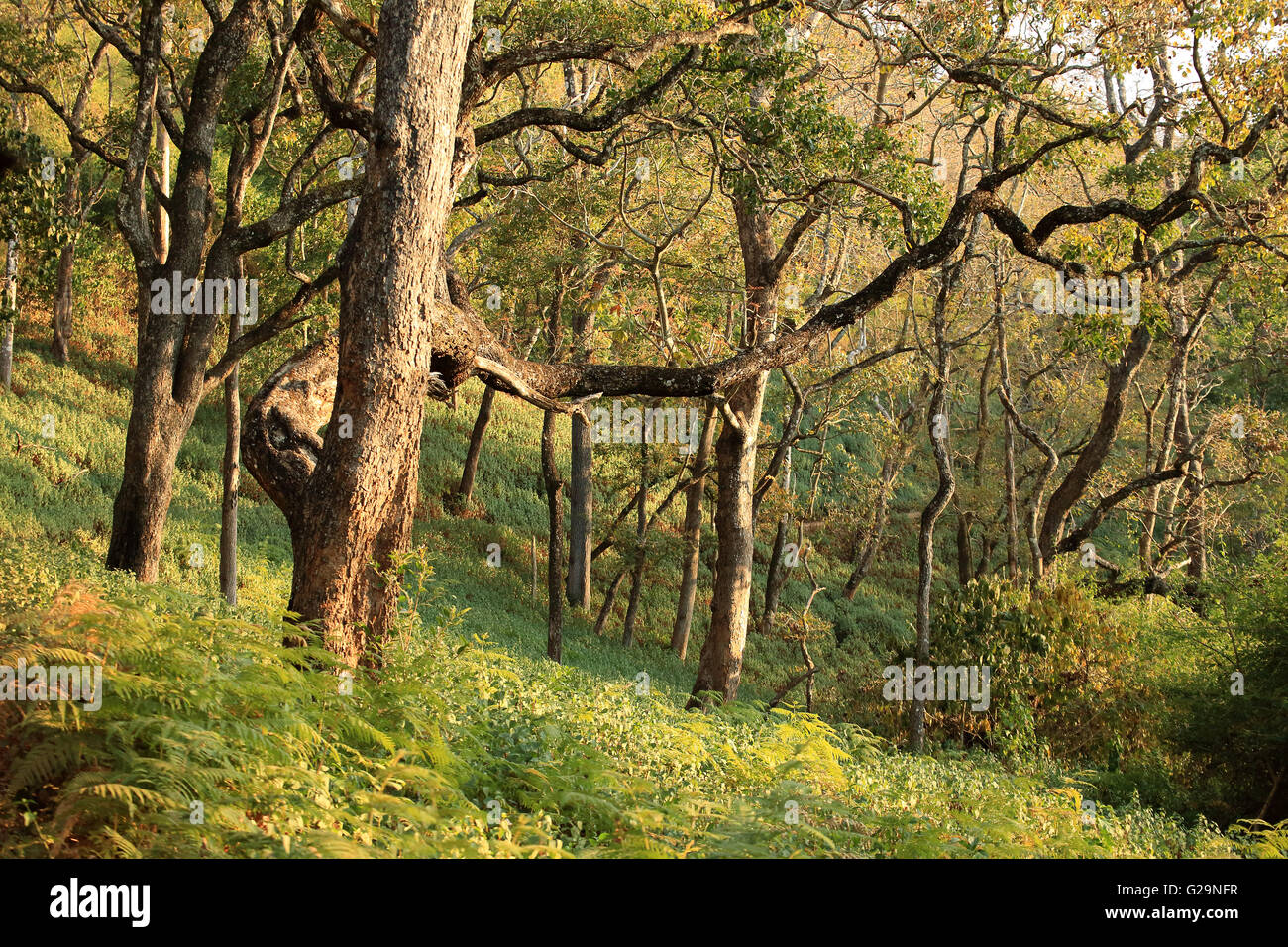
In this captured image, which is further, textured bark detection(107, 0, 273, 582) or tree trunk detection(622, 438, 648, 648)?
tree trunk detection(622, 438, 648, 648)

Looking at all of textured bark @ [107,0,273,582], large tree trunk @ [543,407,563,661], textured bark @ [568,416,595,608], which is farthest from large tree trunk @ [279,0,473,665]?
textured bark @ [568,416,595,608]

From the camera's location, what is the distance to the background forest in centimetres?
634

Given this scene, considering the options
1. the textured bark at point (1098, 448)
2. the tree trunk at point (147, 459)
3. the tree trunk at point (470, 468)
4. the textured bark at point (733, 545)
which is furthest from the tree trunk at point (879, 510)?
the tree trunk at point (147, 459)

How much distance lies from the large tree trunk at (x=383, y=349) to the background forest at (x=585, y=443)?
0.11 feet

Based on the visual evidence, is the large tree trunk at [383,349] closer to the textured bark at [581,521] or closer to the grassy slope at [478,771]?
the grassy slope at [478,771]

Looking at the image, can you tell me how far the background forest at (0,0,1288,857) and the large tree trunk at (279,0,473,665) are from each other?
4cm

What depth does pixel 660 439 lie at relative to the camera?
2567 cm

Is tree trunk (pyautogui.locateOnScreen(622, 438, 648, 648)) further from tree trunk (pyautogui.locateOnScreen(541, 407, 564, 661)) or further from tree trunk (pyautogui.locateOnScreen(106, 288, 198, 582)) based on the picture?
tree trunk (pyautogui.locateOnScreen(106, 288, 198, 582))

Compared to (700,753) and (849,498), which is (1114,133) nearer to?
(700,753)

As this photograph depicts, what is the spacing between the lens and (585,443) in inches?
1164

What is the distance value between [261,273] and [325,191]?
33.1 feet

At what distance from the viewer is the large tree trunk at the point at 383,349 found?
7938 mm
